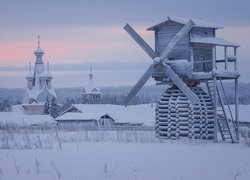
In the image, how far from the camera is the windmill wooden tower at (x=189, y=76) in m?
29.2

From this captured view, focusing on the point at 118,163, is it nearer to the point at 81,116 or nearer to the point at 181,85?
the point at 181,85

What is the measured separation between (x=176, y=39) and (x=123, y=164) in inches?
567

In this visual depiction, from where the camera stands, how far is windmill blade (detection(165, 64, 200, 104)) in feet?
94.2

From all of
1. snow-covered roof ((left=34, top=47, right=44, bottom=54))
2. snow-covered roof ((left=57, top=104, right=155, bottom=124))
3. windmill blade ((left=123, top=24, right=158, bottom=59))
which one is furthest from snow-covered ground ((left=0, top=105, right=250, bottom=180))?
snow-covered roof ((left=34, top=47, right=44, bottom=54))

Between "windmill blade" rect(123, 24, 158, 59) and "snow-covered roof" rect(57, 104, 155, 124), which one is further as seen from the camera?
"snow-covered roof" rect(57, 104, 155, 124)

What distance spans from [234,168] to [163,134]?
1539 centimetres

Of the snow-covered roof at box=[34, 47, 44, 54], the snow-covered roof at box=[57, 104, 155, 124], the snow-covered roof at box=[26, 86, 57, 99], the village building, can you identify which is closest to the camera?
the village building

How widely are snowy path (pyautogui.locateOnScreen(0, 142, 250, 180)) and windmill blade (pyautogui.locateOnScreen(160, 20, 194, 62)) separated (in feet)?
30.5

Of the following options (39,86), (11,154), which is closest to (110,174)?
(11,154)

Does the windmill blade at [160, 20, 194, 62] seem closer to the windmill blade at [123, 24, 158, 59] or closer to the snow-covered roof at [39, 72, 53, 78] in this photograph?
the windmill blade at [123, 24, 158, 59]

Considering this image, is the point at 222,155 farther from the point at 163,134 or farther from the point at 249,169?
the point at 163,134

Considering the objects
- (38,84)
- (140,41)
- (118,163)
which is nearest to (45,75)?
(38,84)

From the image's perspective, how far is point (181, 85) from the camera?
96.5ft

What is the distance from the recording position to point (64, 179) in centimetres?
1375
